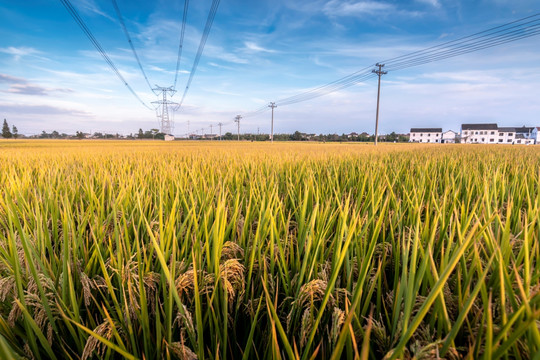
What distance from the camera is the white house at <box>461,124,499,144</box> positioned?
8400cm

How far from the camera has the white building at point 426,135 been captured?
294 ft

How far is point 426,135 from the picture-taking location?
3602 inches

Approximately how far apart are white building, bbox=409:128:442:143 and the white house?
6829 mm

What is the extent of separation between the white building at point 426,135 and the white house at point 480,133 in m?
6.83

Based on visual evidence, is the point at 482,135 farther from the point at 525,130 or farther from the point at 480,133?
the point at 525,130

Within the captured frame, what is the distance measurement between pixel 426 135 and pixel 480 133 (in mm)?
14888

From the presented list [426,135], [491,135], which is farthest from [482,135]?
[426,135]

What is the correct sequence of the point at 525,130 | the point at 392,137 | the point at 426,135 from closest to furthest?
the point at 392,137, the point at 426,135, the point at 525,130

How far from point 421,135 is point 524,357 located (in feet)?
348

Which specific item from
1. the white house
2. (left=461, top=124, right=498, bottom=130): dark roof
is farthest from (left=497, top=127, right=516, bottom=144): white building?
(left=461, top=124, right=498, bottom=130): dark roof

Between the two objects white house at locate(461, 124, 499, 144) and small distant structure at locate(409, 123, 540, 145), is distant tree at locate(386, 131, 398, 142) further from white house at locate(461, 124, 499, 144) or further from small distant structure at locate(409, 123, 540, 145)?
white house at locate(461, 124, 499, 144)

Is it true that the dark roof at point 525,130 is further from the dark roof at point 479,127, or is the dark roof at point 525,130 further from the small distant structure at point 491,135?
the dark roof at point 479,127

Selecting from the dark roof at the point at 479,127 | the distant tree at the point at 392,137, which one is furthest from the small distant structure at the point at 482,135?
the distant tree at the point at 392,137

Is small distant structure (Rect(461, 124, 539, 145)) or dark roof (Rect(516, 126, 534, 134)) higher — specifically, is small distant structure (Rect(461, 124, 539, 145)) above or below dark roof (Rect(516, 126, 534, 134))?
below
